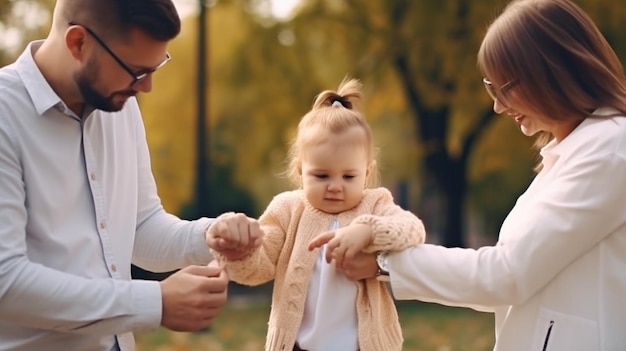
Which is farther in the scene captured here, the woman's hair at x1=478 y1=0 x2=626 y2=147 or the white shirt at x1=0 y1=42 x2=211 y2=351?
the woman's hair at x1=478 y1=0 x2=626 y2=147

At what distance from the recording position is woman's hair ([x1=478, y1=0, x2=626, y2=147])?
135 inches

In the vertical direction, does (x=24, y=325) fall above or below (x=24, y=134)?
below

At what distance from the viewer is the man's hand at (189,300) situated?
322 centimetres

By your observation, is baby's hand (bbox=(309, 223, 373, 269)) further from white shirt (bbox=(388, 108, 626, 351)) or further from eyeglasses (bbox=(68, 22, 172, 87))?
eyeglasses (bbox=(68, 22, 172, 87))

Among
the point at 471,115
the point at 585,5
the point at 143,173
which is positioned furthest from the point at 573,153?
the point at 471,115

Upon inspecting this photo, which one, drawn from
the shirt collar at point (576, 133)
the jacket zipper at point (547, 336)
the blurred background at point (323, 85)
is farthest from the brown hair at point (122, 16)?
the blurred background at point (323, 85)

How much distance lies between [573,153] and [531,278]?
43 centimetres

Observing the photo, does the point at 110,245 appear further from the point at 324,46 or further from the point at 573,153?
the point at 324,46

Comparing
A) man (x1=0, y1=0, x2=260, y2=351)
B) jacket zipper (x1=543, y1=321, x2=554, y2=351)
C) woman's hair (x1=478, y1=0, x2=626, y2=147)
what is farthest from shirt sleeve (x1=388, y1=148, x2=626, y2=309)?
man (x1=0, y1=0, x2=260, y2=351)

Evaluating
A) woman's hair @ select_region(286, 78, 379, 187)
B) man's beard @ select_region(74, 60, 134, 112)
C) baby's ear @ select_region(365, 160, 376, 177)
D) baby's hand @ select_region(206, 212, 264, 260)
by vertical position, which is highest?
man's beard @ select_region(74, 60, 134, 112)

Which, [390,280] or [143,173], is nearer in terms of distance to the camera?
[390,280]

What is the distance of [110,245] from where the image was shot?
138 inches

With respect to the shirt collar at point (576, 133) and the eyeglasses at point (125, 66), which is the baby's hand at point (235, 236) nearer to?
the eyeglasses at point (125, 66)

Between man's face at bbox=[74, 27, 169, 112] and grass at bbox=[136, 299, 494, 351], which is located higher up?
man's face at bbox=[74, 27, 169, 112]
